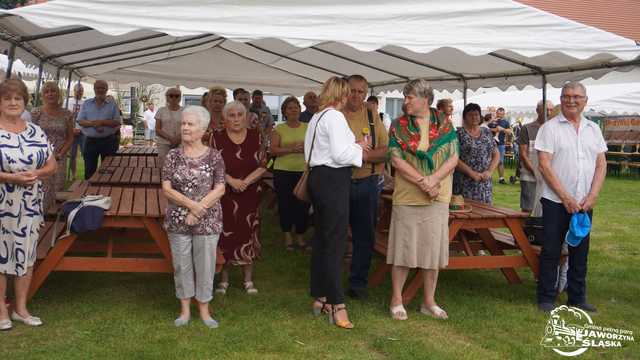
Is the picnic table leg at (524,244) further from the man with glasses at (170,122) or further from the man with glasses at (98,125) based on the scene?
the man with glasses at (98,125)

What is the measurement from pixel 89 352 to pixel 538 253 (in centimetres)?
353

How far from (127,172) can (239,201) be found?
10.3 feet

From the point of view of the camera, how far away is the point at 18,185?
3.94m

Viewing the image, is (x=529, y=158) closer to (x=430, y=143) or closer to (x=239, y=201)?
(x=430, y=143)

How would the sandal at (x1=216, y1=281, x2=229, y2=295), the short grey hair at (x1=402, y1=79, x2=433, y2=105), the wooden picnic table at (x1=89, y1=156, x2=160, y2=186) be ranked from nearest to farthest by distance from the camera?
the short grey hair at (x1=402, y1=79, x2=433, y2=105) < the sandal at (x1=216, y1=281, x2=229, y2=295) < the wooden picnic table at (x1=89, y1=156, x2=160, y2=186)

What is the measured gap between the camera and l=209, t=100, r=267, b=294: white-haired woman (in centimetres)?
477

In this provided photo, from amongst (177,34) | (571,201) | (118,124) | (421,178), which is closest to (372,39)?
(421,178)

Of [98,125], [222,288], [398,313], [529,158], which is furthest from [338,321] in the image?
[98,125]

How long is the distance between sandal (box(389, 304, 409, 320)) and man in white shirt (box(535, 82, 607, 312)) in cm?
121

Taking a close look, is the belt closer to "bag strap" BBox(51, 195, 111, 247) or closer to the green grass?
the green grass

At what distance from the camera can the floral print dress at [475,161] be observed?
6.06 m

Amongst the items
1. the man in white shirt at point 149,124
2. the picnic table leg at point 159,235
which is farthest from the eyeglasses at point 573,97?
the man in white shirt at point 149,124

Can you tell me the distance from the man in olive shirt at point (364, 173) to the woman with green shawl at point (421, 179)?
0.37 m

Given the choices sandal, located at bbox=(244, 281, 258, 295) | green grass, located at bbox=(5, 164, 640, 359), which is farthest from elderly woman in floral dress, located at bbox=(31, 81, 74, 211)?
sandal, located at bbox=(244, 281, 258, 295)
